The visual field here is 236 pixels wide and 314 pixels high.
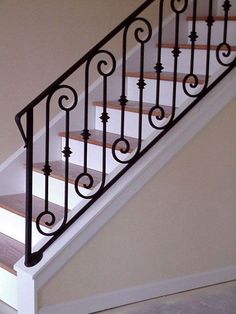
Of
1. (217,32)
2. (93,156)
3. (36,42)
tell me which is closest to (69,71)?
(93,156)

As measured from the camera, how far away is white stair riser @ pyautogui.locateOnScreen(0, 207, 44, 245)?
3823 millimetres

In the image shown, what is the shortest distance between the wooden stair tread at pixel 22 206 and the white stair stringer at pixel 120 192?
14.4 inches

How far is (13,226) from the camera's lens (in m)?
3.90

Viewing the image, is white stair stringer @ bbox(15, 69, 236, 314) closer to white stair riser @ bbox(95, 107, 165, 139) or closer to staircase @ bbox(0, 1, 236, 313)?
staircase @ bbox(0, 1, 236, 313)

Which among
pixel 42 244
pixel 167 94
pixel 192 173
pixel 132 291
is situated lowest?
pixel 132 291

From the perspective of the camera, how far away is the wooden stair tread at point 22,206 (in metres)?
3.75

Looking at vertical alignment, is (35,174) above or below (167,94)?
below

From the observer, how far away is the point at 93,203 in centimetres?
340

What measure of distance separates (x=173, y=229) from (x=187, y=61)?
4.54 feet

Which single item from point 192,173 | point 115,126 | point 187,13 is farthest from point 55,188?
point 187,13

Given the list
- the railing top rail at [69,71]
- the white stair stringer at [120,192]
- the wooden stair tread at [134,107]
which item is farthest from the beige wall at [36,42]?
the white stair stringer at [120,192]

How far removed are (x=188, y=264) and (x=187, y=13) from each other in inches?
78.5

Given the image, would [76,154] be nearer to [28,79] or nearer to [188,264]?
[28,79]

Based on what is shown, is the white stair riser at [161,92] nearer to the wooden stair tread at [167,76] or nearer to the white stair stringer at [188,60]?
the wooden stair tread at [167,76]
